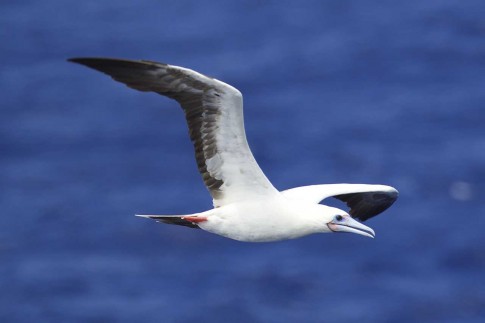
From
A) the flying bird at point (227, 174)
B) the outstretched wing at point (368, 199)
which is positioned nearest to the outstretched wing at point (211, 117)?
the flying bird at point (227, 174)

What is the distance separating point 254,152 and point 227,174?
3606cm

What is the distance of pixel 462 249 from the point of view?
167 ft

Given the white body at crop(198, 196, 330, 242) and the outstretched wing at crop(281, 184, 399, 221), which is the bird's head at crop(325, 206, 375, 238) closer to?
the white body at crop(198, 196, 330, 242)

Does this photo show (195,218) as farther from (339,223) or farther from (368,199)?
(368,199)

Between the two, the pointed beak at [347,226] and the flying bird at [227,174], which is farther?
the pointed beak at [347,226]

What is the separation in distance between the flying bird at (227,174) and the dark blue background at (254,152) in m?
29.6

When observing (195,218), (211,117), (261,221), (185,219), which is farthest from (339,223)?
(211,117)

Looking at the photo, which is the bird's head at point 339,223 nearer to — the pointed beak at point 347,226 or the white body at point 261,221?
the pointed beak at point 347,226

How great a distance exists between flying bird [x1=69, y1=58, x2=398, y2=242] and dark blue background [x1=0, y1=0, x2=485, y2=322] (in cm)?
2956

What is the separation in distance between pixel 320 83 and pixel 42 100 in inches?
444

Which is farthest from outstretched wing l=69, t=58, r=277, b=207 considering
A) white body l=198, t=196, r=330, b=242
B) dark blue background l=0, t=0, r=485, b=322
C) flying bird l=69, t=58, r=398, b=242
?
dark blue background l=0, t=0, r=485, b=322

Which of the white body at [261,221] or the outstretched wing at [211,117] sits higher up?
the outstretched wing at [211,117]

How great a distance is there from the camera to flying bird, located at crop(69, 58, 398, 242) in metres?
17.9

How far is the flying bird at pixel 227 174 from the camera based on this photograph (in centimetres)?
1791
